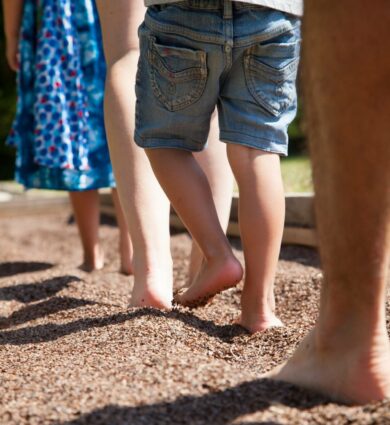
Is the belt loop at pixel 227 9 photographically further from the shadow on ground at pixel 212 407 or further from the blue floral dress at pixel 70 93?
the blue floral dress at pixel 70 93

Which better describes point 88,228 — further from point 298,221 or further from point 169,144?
point 169,144

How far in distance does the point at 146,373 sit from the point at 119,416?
8.8 inches

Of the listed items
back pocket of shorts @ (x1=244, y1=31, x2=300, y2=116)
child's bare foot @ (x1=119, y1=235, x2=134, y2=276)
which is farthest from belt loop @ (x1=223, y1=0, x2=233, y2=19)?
child's bare foot @ (x1=119, y1=235, x2=134, y2=276)

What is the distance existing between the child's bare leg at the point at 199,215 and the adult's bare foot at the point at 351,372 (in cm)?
68

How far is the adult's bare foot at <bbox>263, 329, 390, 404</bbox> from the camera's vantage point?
1.66 meters

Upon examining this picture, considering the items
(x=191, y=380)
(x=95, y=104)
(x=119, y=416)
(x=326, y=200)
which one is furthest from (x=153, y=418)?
(x=95, y=104)

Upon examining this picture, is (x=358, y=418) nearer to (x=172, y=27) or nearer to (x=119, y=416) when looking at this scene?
(x=119, y=416)

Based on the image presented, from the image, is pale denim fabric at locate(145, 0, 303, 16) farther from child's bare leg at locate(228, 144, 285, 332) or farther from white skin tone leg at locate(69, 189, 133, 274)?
white skin tone leg at locate(69, 189, 133, 274)

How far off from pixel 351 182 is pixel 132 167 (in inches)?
50.0

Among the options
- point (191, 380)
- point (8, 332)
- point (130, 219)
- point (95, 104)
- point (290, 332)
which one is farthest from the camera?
point (95, 104)

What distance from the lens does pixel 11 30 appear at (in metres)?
4.14

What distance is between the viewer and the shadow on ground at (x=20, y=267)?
429cm

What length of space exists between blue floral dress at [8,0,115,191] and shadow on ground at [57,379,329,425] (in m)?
2.40

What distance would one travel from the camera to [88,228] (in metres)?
4.06
